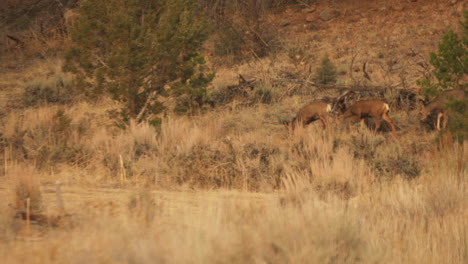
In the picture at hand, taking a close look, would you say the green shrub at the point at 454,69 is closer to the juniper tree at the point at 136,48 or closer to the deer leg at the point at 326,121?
the deer leg at the point at 326,121

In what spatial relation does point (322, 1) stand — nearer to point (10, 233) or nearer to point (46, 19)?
point (46, 19)

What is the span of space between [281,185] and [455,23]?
1581 centimetres

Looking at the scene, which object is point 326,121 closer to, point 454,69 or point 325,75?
point 454,69

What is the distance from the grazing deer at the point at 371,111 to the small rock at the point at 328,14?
12965 mm

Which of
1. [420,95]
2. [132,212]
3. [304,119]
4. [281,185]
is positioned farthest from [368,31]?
[132,212]

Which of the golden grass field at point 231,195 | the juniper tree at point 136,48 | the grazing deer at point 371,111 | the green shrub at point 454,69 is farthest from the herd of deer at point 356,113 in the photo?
the juniper tree at point 136,48

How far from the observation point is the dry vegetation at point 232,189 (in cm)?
428

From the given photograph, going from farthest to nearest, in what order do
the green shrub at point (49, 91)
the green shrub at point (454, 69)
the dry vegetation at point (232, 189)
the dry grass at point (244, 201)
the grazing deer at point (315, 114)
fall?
the green shrub at point (49, 91), the grazing deer at point (315, 114), the green shrub at point (454, 69), the dry vegetation at point (232, 189), the dry grass at point (244, 201)

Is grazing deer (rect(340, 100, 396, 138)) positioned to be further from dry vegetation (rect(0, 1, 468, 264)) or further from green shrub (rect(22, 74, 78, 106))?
green shrub (rect(22, 74, 78, 106))

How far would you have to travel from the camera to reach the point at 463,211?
6168 millimetres

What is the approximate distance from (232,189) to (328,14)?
709 inches

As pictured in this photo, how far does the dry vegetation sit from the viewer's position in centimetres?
428

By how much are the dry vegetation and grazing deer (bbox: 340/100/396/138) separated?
0.30 metres

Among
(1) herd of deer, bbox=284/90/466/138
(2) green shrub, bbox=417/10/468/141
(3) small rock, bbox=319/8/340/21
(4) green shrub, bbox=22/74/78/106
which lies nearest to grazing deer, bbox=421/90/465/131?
(1) herd of deer, bbox=284/90/466/138
